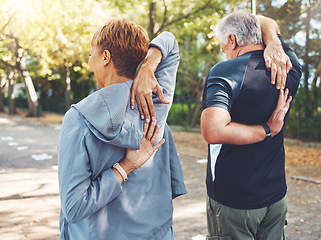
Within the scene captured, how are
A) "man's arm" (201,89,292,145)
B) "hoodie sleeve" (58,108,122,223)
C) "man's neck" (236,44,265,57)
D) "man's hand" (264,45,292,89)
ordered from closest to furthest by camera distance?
"hoodie sleeve" (58,108,122,223) → "man's arm" (201,89,292,145) → "man's hand" (264,45,292,89) → "man's neck" (236,44,265,57)

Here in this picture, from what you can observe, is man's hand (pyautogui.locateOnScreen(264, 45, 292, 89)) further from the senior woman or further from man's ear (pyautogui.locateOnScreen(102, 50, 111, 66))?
man's ear (pyautogui.locateOnScreen(102, 50, 111, 66))

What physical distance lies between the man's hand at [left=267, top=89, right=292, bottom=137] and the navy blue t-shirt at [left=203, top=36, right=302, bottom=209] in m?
0.02

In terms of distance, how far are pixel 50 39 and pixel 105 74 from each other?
15.9m

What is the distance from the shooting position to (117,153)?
146cm

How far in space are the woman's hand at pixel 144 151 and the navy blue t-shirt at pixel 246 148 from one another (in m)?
0.45

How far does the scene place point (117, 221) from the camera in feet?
4.86

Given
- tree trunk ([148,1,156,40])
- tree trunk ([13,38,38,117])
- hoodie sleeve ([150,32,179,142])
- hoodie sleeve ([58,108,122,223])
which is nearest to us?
hoodie sleeve ([58,108,122,223])

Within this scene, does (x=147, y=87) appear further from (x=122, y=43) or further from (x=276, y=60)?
→ (x=276, y=60)

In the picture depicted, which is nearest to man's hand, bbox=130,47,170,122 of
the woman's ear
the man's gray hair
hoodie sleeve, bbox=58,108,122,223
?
the woman's ear

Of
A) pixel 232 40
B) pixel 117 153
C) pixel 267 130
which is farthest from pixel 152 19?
pixel 117 153

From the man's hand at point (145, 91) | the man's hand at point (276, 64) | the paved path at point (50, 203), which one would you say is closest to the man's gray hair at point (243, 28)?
the man's hand at point (276, 64)

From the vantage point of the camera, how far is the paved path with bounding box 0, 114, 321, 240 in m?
4.45

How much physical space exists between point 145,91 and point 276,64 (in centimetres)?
92

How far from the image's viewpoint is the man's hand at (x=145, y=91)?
1471mm
